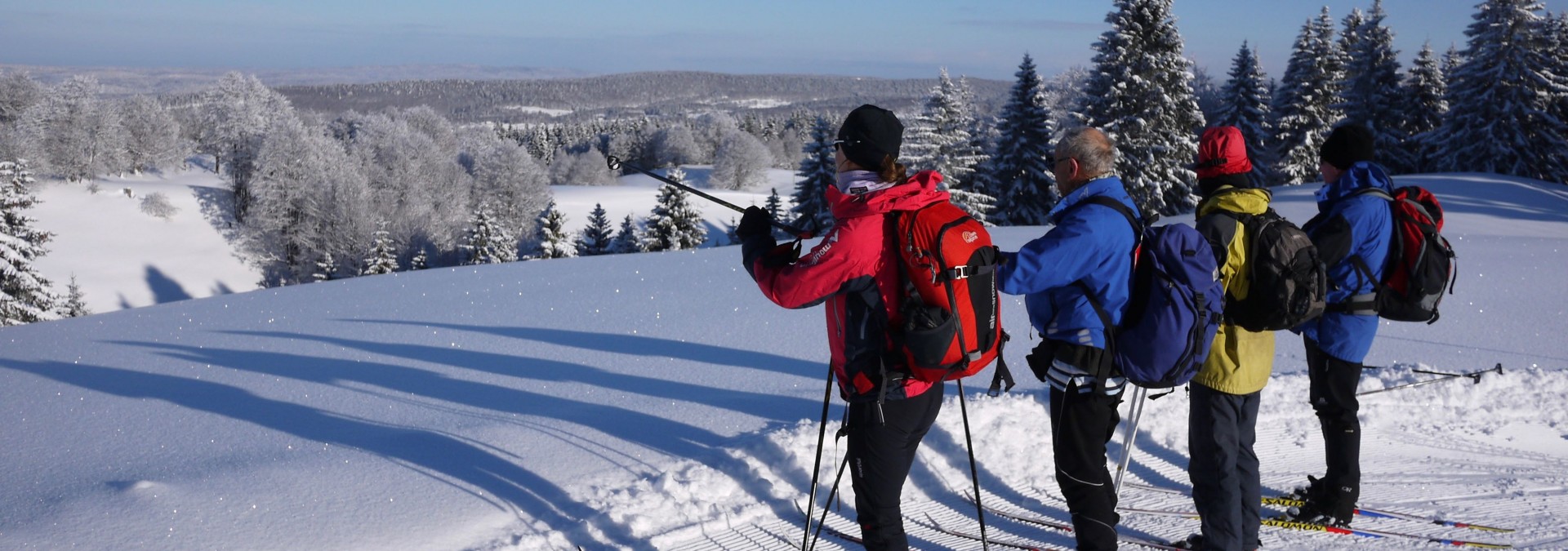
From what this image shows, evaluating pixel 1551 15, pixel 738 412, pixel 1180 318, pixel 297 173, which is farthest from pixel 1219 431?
pixel 297 173

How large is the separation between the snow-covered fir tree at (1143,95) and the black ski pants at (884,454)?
25.9 m

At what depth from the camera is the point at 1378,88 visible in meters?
34.9

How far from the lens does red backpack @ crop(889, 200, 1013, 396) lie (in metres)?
2.69

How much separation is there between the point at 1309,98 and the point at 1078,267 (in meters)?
35.7

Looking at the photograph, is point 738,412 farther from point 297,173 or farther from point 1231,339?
point 297,173

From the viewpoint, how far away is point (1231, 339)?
3412mm

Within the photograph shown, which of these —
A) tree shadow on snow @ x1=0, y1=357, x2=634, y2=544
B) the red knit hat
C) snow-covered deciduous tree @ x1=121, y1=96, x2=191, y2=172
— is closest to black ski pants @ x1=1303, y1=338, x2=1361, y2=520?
the red knit hat

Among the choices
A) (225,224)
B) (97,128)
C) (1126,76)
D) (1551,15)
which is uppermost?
(1551,15)

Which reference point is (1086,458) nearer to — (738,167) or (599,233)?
(599,233)

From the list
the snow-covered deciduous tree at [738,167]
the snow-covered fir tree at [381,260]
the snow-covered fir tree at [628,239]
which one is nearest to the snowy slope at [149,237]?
the snow-covered fir tree at [628,239]

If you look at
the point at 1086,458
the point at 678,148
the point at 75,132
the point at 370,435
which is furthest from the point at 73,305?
the point at 678,148

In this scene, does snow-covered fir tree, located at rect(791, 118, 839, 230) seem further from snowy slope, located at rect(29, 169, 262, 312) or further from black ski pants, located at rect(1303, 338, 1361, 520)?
black ski pants, located at rect(1303, 338, 1361, 520)

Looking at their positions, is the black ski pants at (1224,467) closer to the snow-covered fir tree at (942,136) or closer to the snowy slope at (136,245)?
the snow-covered fir tree at (942,136)

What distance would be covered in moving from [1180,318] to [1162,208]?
90.0 ft
